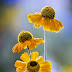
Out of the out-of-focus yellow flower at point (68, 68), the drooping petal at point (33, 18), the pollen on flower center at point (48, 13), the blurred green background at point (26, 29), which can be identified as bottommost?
the out-of-focus yellow flower at point (68, 68)

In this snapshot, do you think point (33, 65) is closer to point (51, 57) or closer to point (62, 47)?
point (51, 57)

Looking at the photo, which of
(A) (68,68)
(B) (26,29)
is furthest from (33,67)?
(A) (68,68)

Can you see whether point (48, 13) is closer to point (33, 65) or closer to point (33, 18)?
point (33, 18)

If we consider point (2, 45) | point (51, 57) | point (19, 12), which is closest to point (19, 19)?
point (19, 12)

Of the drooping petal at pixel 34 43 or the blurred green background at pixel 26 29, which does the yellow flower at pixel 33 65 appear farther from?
the blurred green background at pixel 26 29

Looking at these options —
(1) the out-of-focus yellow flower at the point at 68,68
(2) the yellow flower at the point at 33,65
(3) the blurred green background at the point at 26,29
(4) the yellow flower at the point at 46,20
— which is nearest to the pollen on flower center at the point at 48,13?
(4) the yellow flower at the point at 46,20

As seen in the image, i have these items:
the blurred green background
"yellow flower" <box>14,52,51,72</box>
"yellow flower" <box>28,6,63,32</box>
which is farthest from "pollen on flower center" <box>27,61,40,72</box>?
the blurred green background
